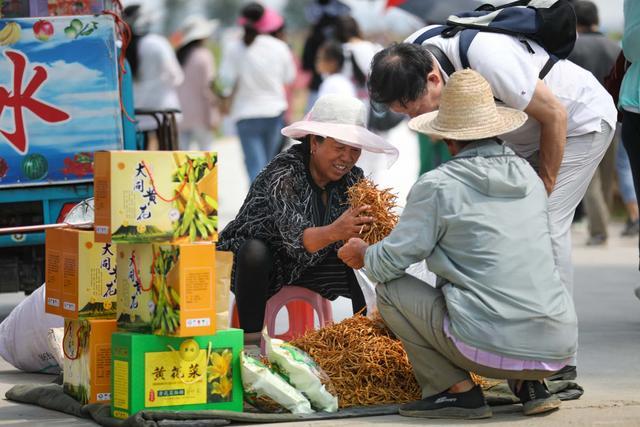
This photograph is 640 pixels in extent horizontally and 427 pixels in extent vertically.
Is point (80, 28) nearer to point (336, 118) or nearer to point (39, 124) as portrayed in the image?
point (39, 124)

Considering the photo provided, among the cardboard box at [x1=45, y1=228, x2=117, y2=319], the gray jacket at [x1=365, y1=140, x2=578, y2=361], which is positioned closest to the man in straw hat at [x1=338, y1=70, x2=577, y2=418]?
the gray jacket at [x1=365, y1=140, x2=578, y2=361]

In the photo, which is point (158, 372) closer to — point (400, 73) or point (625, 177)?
point (400, 73)

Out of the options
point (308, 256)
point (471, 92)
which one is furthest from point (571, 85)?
point (308, 256)

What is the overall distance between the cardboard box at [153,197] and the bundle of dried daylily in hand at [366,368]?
77 cm

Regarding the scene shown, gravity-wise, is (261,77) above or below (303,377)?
above

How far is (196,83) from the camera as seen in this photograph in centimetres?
1396

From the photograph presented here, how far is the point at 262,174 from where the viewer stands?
5457mm

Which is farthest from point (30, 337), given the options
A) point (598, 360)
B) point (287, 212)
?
point (598, 360)

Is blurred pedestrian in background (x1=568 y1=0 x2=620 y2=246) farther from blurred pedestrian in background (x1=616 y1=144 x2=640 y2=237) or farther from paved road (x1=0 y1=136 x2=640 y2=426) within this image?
paved road (x1=0 y1=136 x2=640 y2=426)

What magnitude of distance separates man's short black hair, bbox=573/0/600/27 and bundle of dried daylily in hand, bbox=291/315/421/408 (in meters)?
6.04

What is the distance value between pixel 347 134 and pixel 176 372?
1.40 metres

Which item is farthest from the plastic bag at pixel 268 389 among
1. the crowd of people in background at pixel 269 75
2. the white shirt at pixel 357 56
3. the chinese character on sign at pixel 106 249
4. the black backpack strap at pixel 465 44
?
the white shirt at pixel 357 56

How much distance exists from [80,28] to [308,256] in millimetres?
2186

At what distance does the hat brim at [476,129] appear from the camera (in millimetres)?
4477
